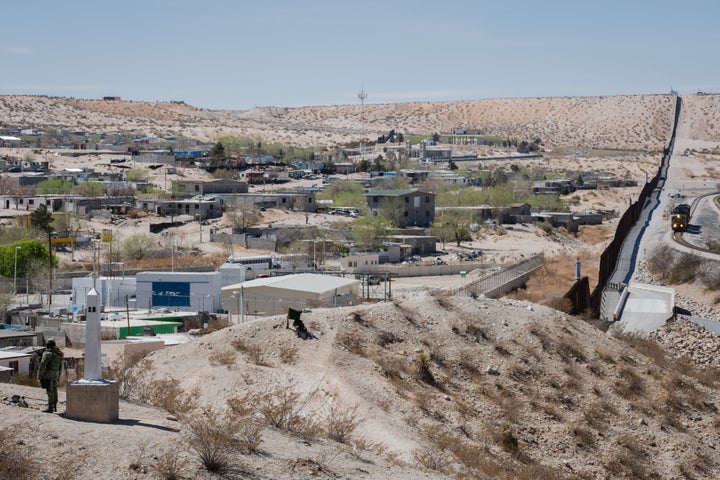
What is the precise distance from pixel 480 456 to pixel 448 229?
166 ft

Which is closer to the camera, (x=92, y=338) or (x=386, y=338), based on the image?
(x=92, y=338)

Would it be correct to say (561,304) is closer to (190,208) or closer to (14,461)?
(14,461)

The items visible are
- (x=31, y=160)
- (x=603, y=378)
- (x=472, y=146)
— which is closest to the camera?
(x=603, y=378)

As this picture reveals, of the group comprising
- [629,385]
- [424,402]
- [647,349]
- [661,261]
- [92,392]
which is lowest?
[661,261]

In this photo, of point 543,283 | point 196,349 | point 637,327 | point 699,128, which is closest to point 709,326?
point 637,327

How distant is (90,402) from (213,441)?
1.75 metres

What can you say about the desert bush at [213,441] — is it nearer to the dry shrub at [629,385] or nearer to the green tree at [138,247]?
the dry shrub at [629,385]

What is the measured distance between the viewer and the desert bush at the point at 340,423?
676 inches

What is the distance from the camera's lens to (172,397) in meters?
18.1

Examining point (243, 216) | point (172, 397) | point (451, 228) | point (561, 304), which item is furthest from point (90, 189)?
point (172, 397)

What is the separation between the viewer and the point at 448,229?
6900 cm

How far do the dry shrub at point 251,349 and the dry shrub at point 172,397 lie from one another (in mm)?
1819

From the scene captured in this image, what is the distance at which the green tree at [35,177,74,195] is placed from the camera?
264 ft

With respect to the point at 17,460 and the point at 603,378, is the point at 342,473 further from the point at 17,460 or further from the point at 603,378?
the point at 603,378
